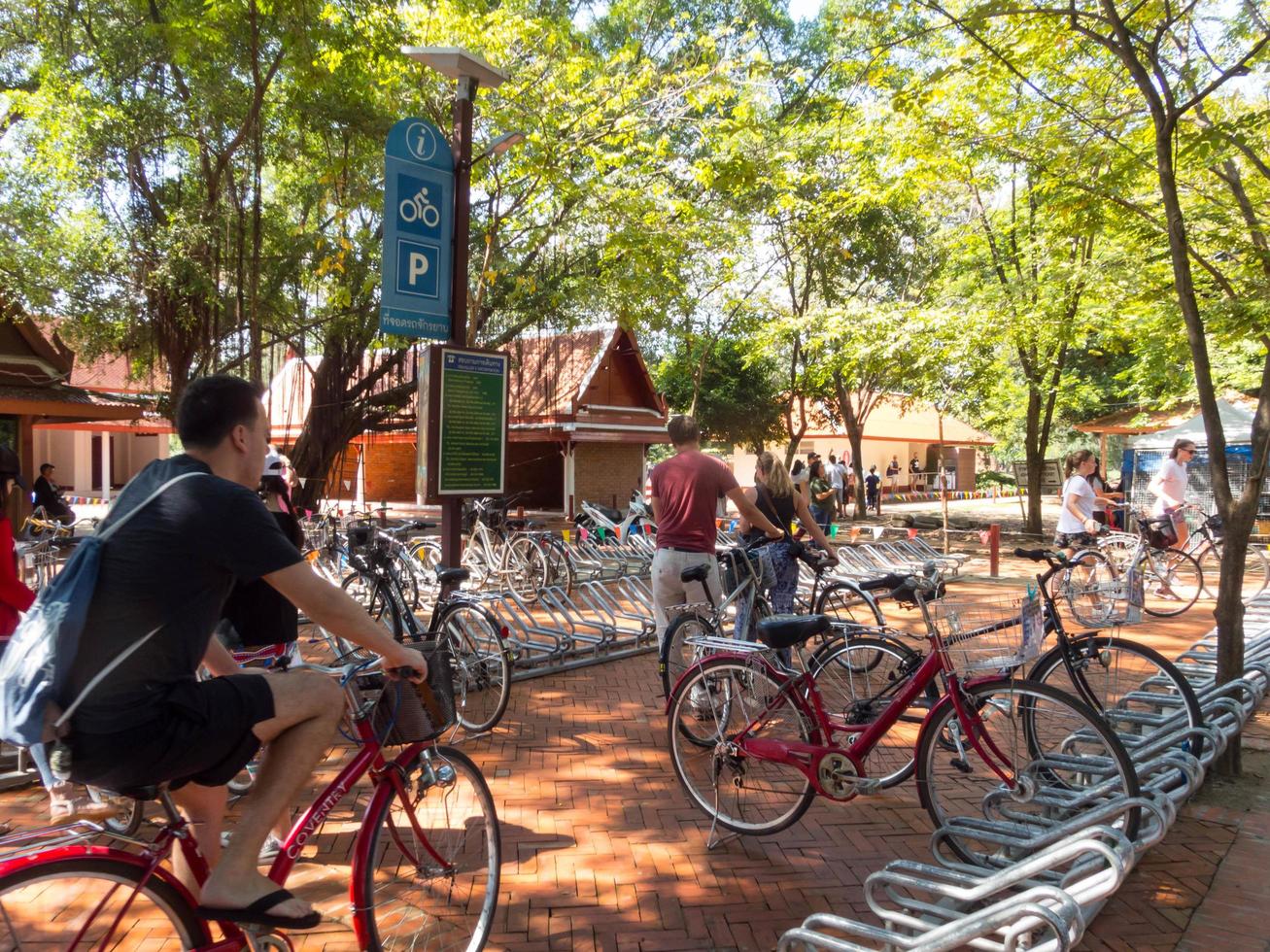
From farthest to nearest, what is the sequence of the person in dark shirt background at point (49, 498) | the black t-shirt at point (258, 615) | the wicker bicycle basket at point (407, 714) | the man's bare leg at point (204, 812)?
the person in dark shirt background at point (49, 498), the black t-shirt at point (258, 615), the wicker bicycle basket at point (407, 714), the man's bare leg at point (204, 812)

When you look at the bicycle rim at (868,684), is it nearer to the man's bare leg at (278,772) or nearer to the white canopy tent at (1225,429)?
the man's bare leg at (278,772)

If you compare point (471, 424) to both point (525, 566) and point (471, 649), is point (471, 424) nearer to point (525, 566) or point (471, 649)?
point (471, 649)

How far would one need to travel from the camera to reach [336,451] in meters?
17.3

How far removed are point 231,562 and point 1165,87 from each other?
485 cm

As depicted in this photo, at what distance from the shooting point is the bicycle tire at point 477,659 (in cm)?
560

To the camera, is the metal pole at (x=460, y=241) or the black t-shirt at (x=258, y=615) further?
the metal pole at (x=460, y=241)

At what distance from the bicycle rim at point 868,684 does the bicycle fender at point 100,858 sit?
8.44 feet

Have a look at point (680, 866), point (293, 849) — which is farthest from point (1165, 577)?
point (293, 849)

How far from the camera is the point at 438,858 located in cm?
293

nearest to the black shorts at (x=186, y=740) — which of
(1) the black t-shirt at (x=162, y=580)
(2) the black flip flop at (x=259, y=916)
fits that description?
(1) the black t-shirt at (x=162, y=580)

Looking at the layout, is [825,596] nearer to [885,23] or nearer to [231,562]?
[885,23]

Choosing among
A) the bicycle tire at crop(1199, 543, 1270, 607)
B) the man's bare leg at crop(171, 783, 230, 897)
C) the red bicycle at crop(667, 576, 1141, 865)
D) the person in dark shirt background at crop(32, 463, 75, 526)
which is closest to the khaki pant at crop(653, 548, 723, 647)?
the red bicycle at crop(667, 576, 1141, 865)

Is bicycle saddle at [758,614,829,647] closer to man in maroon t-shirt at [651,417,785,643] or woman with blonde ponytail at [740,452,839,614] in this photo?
man in maroon t-shirt at [651,417,785,643]

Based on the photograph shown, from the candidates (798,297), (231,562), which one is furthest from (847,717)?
(798,297)
